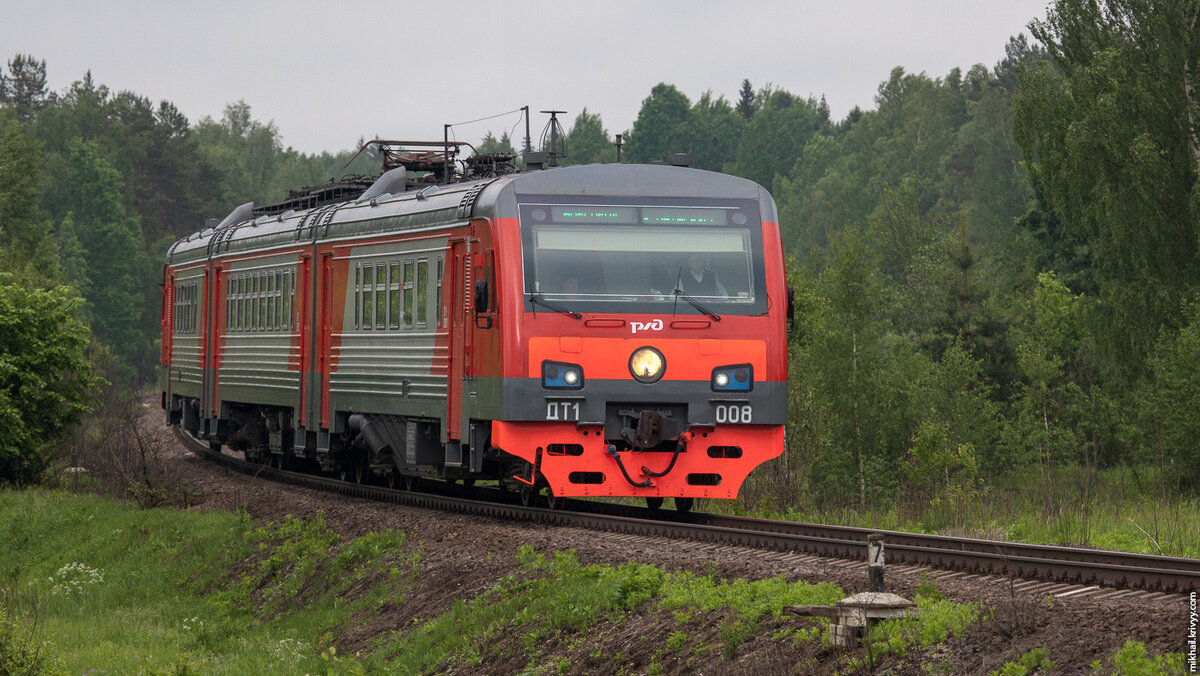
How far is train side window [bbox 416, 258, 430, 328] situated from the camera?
1703 centimetres

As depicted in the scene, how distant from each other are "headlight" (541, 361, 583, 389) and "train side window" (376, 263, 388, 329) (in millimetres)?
4035

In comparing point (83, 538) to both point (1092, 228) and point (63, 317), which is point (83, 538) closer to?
point (63, 317)

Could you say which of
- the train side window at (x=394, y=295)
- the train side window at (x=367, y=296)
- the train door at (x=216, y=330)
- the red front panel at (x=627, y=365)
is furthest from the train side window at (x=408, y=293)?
the train door at (x=216, y=330)

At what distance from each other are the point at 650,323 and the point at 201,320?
1383 centimetres

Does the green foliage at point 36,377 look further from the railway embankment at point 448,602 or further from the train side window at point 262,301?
the train side window at point 262,301

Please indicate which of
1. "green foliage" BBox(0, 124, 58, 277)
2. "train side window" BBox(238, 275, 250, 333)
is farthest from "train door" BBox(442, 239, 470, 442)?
"green foliage" BBox(0, 124, 58, 277)

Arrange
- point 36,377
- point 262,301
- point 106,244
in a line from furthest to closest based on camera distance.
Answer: point 106,244
point 36,377
point 262,301

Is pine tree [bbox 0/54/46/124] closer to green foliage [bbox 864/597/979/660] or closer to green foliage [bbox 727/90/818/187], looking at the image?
green foliage [bbox 727/90/818/187]

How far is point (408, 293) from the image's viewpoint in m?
17.5

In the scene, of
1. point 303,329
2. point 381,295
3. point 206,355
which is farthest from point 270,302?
point 381,295

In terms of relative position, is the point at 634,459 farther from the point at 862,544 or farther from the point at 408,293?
the point at 408,293

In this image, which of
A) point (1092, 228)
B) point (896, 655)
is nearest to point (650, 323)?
point (896, 655)

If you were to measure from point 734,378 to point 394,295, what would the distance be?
4.67 meters

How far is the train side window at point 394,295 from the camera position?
17812 mm
